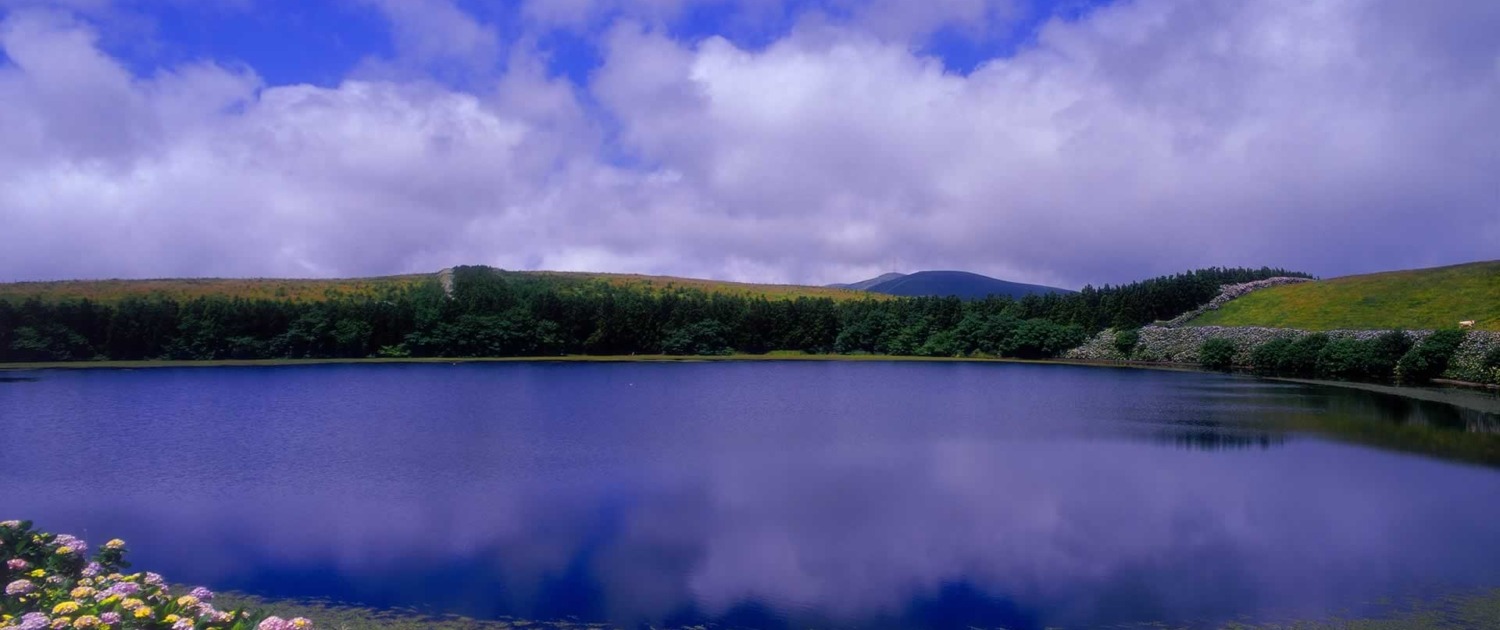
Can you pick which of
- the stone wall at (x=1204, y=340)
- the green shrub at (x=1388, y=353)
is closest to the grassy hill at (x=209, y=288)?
the stone wall at (x=1204, y=340)

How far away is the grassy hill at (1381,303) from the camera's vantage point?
4769 centimetres

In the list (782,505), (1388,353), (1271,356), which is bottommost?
(782,505)

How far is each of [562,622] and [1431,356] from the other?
145ft

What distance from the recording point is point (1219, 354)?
53.6 m

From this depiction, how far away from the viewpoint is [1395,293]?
179 ft

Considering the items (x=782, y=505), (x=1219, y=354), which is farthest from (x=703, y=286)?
(x=782, y=505)

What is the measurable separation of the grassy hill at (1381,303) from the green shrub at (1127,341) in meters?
5.12

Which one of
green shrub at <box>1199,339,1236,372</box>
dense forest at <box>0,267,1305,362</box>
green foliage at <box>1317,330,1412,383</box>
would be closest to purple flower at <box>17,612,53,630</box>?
green foliage at <box>1317,330,1412,383</box>

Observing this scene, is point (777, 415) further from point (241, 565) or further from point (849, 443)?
point (241, 565)

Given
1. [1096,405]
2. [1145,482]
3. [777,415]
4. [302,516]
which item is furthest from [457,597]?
[1096,405]

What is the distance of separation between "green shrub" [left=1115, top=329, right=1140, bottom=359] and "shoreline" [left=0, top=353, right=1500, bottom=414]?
152 centimetres

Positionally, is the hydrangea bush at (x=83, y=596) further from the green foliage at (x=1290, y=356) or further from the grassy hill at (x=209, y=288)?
the grassy hill at (x=209, y=288)

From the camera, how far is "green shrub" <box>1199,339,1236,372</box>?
176 feet

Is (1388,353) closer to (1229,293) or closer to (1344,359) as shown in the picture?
(1344,359)
